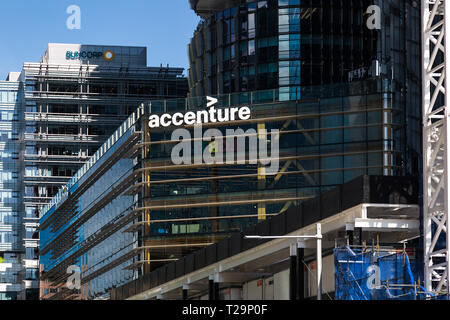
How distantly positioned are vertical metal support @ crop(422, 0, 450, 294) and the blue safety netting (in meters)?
1.07

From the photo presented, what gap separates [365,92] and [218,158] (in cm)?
1658

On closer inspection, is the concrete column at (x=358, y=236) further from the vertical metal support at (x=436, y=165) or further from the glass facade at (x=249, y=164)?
the glass facade at (x=249, y=164)

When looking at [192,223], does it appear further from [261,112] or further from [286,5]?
[286,5]

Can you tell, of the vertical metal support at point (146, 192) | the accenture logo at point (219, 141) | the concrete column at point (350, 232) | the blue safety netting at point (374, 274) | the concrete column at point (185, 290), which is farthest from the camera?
the vertical metal support at point (146, 192)

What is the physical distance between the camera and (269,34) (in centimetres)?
15038

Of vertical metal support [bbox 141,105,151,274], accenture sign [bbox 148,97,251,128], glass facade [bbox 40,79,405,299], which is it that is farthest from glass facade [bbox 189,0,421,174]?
vertical metal support [bbox 141,105,151,274]

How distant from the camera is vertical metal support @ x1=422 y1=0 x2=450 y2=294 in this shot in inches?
1849

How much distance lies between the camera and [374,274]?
48.8 metres

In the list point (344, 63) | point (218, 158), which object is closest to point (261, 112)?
point (218, 158)

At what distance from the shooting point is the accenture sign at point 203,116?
112 metres

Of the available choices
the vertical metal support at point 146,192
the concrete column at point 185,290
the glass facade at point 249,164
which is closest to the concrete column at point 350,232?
the concrete column at point 185,290

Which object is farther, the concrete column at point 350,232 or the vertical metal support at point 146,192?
the vertical metal support at point 146,192

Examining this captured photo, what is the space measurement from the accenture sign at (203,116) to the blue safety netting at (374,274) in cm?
6113

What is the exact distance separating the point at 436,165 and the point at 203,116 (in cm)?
6581
